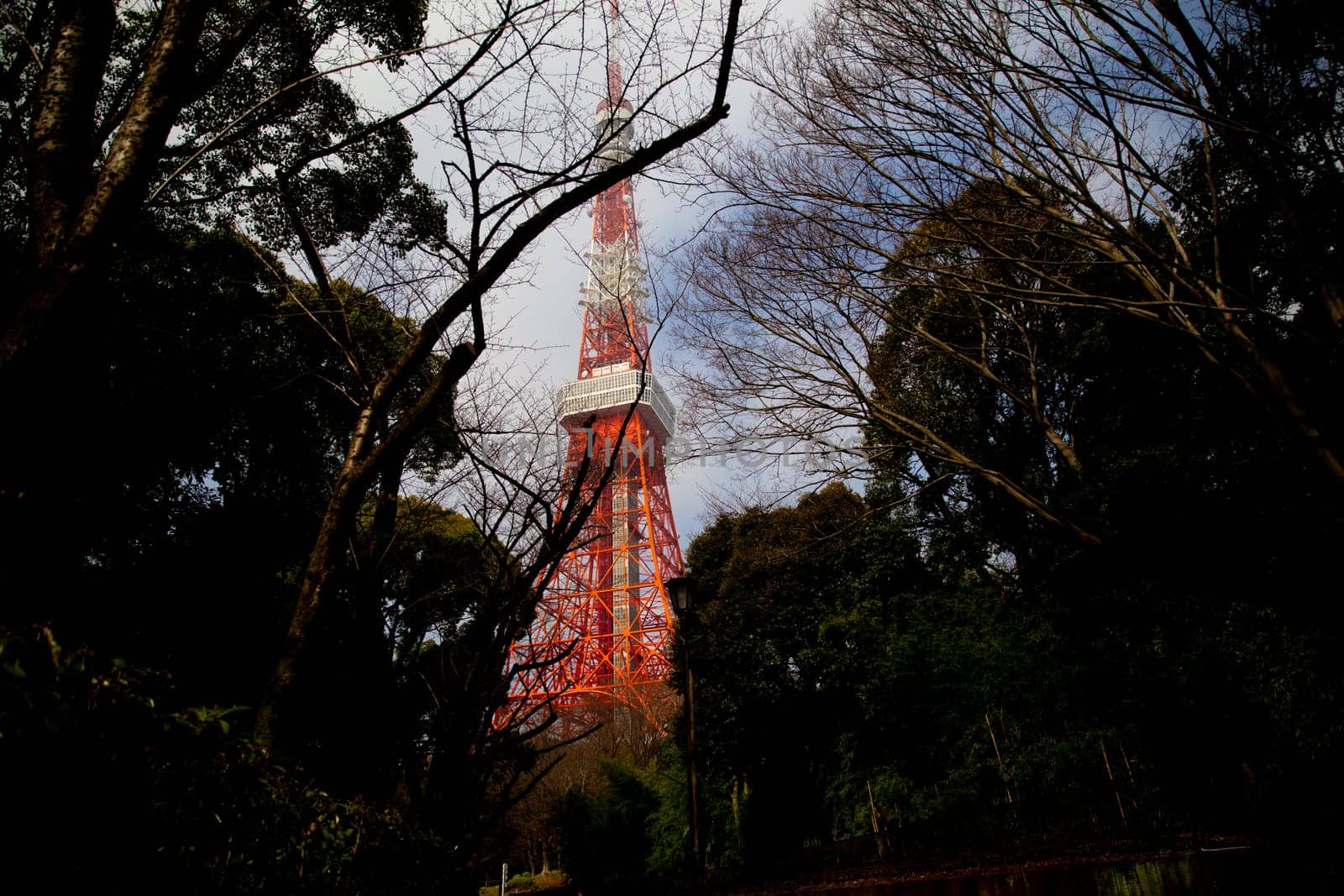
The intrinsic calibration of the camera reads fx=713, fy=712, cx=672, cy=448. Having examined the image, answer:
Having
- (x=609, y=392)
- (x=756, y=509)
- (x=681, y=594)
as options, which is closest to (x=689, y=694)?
(x=681, y=594)

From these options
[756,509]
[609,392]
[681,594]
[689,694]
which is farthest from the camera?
[609,392]

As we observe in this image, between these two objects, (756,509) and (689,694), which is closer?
(689,694)

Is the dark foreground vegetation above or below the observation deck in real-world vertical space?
below

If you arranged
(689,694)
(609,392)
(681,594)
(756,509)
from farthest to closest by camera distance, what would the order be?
(609,392)
(756,509)
(681,594)
(689,694)

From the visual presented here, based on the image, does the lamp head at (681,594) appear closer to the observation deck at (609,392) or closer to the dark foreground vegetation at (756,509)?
the dark foreground vegetation at (756,509)

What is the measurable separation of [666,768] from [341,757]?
9.31 meters

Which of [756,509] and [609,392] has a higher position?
[609,392]

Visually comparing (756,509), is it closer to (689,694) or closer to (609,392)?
(689,694)

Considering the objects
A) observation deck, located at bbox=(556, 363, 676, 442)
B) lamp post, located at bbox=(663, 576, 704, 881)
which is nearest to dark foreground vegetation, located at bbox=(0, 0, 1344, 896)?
lamp post, located at bbox=(663, 576, 704, 881)

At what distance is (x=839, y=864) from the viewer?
7.19 meters

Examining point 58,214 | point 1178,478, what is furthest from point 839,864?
point 58,214

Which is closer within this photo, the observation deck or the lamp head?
the lamp head

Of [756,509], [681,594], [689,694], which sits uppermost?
[756,509]

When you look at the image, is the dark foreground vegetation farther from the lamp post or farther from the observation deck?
the observation deck
